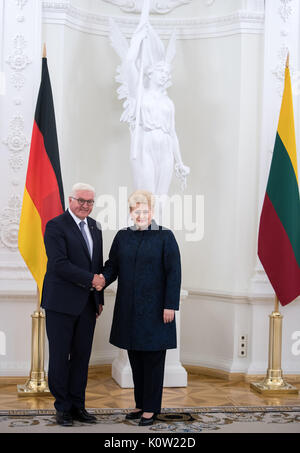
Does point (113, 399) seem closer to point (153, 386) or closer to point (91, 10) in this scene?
point (153, 386)

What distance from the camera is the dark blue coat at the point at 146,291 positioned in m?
3.80

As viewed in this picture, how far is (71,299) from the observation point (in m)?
3.81

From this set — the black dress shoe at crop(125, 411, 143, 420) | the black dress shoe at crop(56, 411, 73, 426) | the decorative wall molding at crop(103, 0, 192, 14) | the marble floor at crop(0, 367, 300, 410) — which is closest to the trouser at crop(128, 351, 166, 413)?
the black dress shoe at crop(125, 411, 143, 420)

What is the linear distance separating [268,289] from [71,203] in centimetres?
231

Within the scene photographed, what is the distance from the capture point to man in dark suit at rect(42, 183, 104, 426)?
380 centimetres

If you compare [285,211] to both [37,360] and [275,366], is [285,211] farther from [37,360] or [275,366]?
[37,360]

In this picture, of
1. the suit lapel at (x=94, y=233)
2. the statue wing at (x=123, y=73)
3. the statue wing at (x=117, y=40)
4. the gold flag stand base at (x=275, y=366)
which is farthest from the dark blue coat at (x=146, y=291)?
the statue wing at (x=117, y=40)

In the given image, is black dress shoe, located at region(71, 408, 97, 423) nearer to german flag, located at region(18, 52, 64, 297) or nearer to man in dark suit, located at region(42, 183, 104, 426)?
man in dark suit, located at region(42, 183, 104, 426)

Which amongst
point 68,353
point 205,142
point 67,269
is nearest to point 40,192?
point 67,269

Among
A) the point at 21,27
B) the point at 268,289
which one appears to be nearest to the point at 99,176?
the point at 21,27

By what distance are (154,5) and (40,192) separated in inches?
93.4

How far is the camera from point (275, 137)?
5449mm

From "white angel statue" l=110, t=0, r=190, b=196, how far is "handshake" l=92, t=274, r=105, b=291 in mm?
1485
